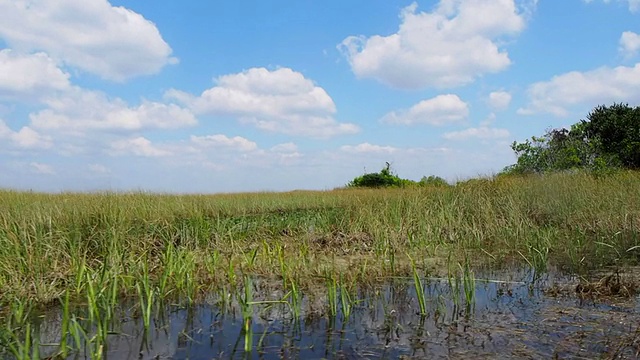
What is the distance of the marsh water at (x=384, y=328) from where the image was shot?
2.91m

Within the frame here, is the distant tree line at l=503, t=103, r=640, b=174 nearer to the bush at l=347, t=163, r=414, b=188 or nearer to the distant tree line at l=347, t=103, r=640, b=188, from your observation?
the distant tree line at l=347, t=103, r=640, b=188

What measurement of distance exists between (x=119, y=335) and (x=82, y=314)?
683 mm

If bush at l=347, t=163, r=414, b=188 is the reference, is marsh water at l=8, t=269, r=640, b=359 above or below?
below

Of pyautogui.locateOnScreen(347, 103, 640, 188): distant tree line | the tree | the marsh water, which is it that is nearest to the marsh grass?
the marsh water

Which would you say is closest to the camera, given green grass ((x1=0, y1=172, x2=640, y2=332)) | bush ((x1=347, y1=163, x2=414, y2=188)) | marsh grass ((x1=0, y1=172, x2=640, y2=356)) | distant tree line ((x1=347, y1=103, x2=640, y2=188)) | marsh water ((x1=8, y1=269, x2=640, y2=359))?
marsh water ((x1=8, y1=269, x2=640, y2=359))

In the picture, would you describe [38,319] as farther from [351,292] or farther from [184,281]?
[351,292]

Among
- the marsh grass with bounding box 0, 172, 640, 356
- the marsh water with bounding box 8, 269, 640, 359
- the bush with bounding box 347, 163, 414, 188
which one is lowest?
the marsh water with bounding box 8, 269, 640, 359

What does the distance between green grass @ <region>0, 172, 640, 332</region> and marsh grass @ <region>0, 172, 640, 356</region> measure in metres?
0.03

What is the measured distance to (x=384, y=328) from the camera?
11.0 ft

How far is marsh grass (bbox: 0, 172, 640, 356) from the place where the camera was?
12.8 ft

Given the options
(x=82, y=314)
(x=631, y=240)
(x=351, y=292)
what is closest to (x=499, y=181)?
(x=631, y=240)

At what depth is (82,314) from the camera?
142 inches

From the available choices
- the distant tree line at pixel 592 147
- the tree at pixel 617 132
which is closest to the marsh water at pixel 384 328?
the distant tree line at pixel 592 147

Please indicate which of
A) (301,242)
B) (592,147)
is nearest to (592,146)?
(592,147)
